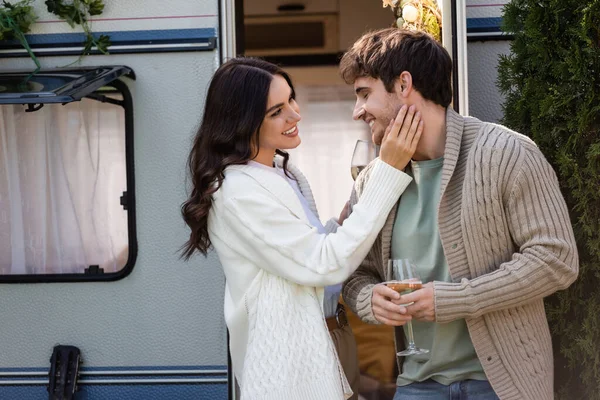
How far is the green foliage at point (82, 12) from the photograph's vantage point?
4414 millimetres

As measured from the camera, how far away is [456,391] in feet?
8.88

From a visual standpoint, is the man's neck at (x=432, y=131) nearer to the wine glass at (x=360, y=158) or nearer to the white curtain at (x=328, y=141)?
the wine glass at (x=360, y=158)

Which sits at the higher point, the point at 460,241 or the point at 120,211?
the point at 460,241

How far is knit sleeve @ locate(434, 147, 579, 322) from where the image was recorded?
2549 millimetres

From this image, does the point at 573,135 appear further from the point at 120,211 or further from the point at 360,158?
the point at 120,211

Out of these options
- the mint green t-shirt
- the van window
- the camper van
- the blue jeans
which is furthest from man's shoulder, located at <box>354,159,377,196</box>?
the van window

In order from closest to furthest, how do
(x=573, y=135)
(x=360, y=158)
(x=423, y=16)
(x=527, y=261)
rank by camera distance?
(x=527, y=261) → (x=573, y=135) → (x=360, y=158) → (x=423, y=16)

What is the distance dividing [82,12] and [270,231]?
7.38 ft

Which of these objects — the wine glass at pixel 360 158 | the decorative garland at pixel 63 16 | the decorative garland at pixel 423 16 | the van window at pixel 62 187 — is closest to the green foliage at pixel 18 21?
A: the decorative garland at pixel 63 16

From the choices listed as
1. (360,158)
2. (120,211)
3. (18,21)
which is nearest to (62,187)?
(120,211)

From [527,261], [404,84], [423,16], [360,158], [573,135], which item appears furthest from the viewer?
[423,16]

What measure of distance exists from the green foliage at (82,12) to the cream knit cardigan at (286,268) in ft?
6.31

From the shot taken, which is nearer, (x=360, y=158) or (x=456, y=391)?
(x=456, y=391)

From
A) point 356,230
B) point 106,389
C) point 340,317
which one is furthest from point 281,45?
point 356,230
